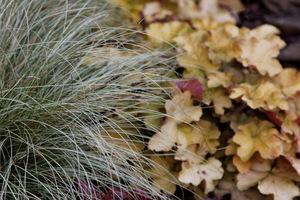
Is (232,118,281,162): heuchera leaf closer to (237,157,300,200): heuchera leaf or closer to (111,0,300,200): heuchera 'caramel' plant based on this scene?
(111,0,300,200): heuchera 'caramel' plant

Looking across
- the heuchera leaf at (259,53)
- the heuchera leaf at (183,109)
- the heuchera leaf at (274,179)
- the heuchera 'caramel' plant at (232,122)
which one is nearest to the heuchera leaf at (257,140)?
the heuchera 'caramel' plant at (232,122)

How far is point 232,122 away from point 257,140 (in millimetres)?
192

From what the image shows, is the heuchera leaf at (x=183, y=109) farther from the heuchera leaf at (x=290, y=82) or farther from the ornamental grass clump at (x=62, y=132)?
the heuchera leaf at (x=290, y=82)

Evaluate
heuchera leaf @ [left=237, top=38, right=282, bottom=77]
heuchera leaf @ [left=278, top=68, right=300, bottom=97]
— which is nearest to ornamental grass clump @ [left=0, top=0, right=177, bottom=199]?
heuchera leaf @ [left=237, top=38, right=282, bottom=77]

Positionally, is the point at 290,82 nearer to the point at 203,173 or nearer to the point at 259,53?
the point at 259,53

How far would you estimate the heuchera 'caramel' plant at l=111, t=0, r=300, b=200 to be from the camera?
1991mm

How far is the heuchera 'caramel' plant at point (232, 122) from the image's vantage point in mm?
1991

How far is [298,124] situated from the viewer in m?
2.21

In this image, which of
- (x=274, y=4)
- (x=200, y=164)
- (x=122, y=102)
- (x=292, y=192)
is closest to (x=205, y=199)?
(x=200, y=164)

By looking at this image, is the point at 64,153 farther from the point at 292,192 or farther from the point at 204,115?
the point at 292,192

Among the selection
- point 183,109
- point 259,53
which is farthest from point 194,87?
point 259,53

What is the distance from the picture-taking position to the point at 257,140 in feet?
6.82

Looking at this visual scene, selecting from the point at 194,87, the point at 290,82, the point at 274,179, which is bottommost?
the point at 274,179

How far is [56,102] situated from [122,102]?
41 centimetres
